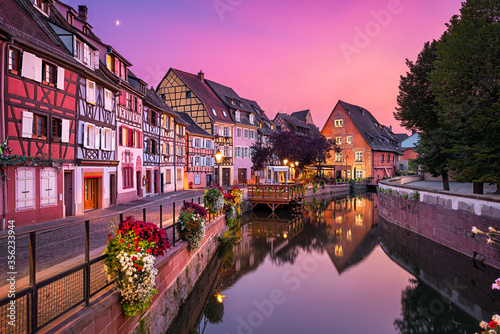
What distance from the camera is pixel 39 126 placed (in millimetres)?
12805

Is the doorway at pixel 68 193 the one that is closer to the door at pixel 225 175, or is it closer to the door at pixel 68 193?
the door at pixel 68 193

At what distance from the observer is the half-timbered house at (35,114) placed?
37.0ft

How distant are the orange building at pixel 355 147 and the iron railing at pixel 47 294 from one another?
5000 cm

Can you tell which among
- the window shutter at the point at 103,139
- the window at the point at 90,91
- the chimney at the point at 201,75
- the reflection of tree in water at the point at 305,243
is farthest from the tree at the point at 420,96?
the chimney at the point at 201,75

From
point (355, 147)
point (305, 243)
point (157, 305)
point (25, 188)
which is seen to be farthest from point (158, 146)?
point (355, 147)

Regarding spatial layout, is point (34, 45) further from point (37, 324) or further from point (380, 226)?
point (380, 226)

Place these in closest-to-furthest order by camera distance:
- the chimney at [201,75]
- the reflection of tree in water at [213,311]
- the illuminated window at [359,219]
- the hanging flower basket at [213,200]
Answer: the reflection of tree in water at [213,311] < the hanging flower basket at [213,200] < the illuminated window at [359,219] < the chimney at [201,75]

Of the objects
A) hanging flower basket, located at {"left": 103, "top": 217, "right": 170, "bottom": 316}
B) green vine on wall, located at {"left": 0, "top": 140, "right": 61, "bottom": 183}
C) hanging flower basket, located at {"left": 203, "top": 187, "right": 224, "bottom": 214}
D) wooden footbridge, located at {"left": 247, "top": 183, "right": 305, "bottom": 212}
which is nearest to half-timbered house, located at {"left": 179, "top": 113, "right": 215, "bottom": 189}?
wooden footbridge, located at {"left": 247, "top": 183, "right": 305, "bottom": 212}

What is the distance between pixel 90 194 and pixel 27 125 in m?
5.99

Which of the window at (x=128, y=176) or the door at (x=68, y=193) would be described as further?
the window at (x=128, y=176)

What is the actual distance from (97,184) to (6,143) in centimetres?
646

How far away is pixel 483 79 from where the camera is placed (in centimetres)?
1306

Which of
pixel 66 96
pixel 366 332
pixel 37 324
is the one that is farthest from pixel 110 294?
pixel 66 96

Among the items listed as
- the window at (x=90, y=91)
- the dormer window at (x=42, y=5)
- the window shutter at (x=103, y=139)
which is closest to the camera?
the dormer window at (x=42, y=5)
